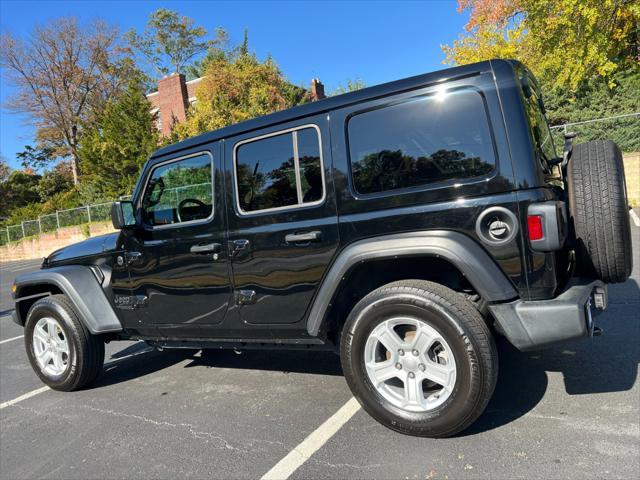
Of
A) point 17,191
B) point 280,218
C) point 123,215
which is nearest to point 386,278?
point 280,218

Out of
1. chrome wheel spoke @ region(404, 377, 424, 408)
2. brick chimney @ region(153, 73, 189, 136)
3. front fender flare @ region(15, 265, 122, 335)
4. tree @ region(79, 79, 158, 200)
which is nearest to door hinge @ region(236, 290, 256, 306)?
chrome wheel spoke @ region(404, 377, 424, 408)

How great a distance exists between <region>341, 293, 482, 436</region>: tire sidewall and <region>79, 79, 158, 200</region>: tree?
24.0 metres

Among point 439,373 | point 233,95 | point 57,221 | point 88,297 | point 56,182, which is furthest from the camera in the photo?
point 56,182

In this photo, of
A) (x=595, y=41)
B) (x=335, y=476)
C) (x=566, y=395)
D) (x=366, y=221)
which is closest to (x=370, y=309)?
(x=366, y=221)

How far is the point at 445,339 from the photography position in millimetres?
2732

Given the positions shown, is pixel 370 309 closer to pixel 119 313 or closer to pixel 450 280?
pixel 450 280

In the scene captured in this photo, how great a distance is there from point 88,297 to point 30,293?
3.26ft

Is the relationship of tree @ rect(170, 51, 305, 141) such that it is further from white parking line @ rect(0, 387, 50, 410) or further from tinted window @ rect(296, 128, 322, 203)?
tinted window @ rect(296, 128, 322, 203)

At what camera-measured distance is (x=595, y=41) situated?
12.2m

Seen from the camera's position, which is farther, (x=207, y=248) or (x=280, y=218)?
(x=207, y=248)

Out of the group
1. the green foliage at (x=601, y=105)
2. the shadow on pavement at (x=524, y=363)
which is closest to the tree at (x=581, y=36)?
the green foliage at (x=601, y=105)

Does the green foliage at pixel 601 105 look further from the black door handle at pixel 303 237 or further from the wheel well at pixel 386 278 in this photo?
the black door handle at pixel 303 237

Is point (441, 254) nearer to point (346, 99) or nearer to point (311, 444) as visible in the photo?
point (346, 99)

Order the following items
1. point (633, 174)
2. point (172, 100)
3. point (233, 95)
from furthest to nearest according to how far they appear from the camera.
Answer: point (172, 100) → point (233, 95) → point (633, 174)
